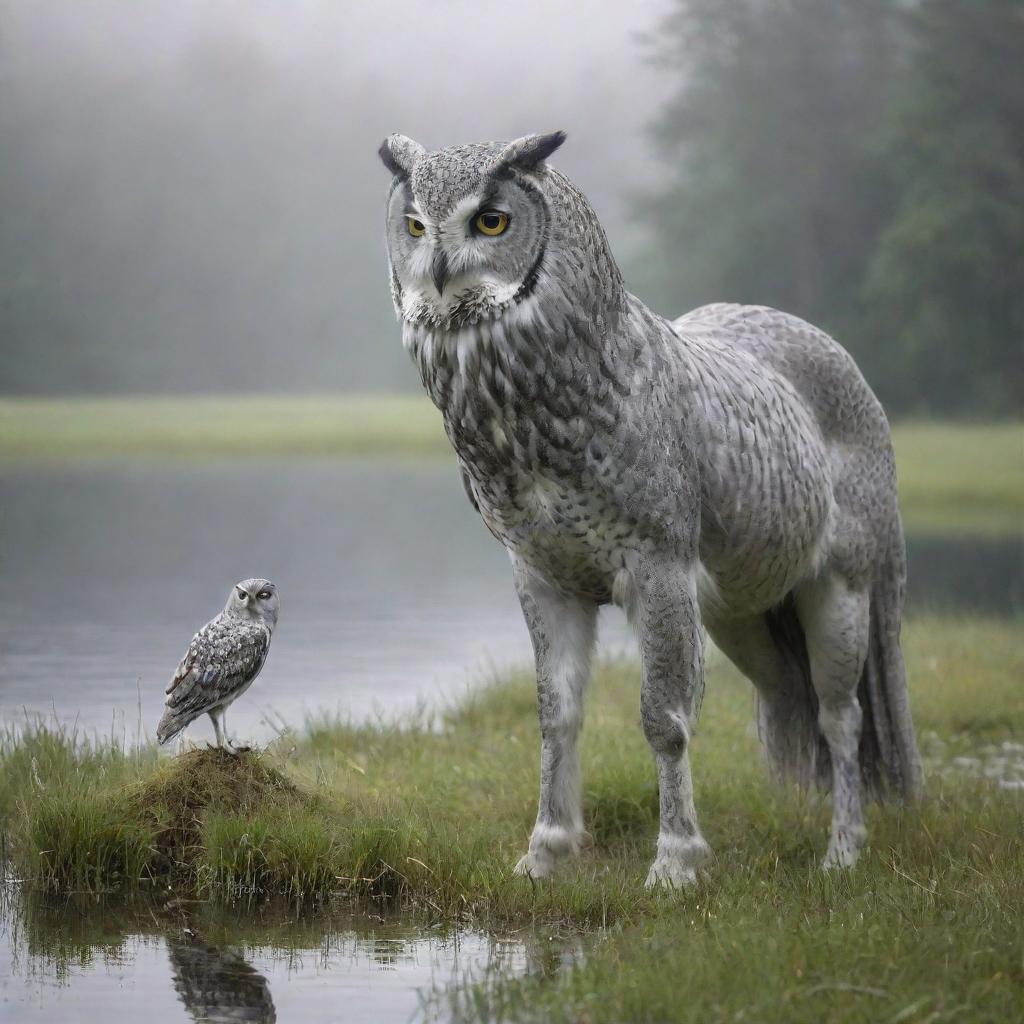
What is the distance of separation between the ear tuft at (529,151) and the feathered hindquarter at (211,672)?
1752 mm

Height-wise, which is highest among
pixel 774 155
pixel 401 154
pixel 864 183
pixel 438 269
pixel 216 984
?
pixel 774 155

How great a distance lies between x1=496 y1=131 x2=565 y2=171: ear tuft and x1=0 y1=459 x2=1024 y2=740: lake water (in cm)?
251

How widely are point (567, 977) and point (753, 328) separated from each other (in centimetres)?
276

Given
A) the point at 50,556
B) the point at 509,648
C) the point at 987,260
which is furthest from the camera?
the point at 987,260

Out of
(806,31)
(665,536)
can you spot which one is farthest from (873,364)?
(665,536)

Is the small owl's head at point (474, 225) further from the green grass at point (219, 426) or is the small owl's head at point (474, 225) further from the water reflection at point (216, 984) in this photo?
the green grass at point (219, 426)

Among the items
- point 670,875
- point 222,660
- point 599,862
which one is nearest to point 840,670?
point 599,862

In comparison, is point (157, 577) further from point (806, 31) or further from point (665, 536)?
point (806, 31)

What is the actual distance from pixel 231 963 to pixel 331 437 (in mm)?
22849

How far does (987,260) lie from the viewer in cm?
2238

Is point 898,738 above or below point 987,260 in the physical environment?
below

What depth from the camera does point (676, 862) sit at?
4719mm

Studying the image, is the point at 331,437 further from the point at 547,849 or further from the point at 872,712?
the point at 547,849

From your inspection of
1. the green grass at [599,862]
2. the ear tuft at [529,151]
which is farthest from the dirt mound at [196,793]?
the ear tuft at [529,151]
